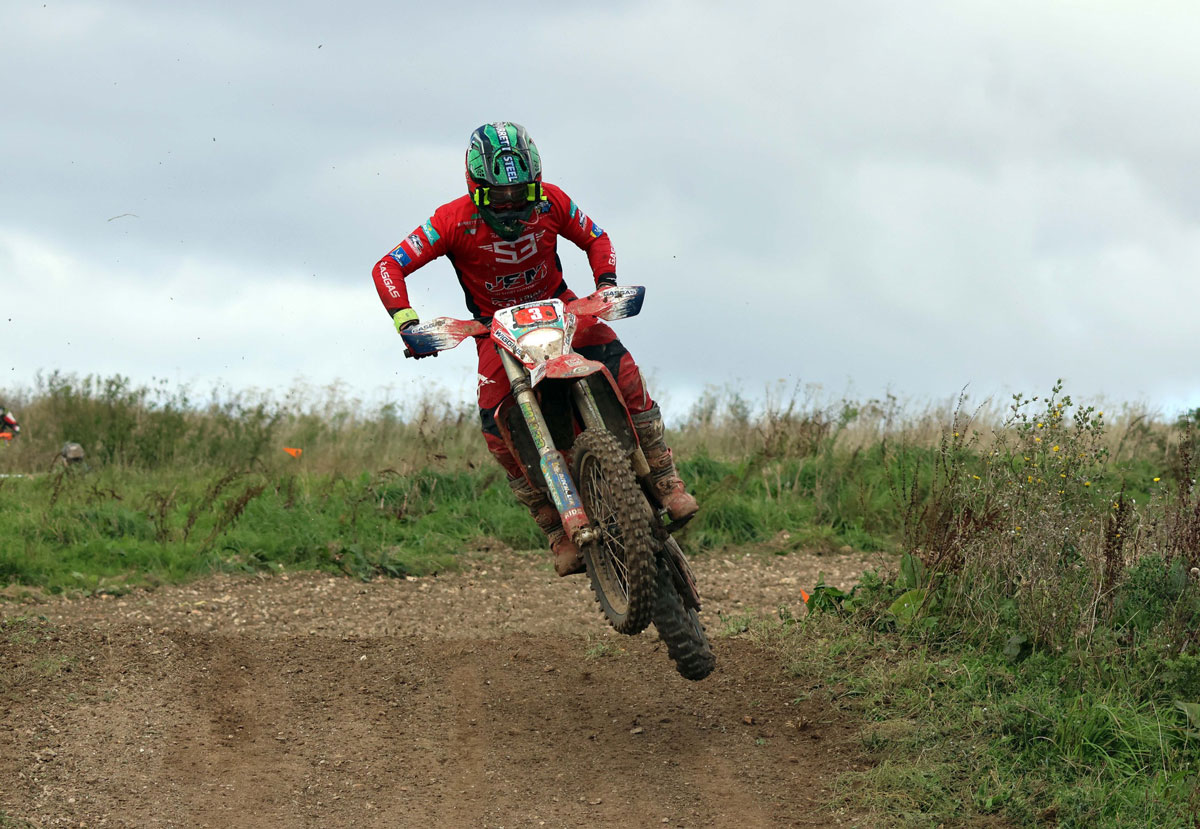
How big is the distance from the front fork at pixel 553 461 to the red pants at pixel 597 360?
31 centimetres

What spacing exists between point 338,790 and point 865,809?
2.40 metres

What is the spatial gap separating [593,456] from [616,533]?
16.3 inches

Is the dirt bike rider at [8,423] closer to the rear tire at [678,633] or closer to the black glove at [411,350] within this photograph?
the black glove at [411,350]

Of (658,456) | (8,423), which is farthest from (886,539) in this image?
(8,423)

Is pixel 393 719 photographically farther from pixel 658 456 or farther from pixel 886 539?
pixel 886 539

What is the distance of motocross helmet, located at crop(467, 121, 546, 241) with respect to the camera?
6.37 m

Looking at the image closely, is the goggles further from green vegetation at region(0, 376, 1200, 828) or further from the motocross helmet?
green vegetation at region(0, 376, 1200, 828)

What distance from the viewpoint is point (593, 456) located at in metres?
5.60

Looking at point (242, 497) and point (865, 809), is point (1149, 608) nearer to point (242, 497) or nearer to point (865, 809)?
point (865, 809)

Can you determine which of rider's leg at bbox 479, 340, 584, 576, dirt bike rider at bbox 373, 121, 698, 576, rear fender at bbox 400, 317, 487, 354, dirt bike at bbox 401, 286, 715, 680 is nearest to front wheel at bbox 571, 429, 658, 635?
dirt bike at bbox 401, 286, 715, 680

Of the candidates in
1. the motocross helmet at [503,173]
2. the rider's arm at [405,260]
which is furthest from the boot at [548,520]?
the motocross helmet at [503,173]

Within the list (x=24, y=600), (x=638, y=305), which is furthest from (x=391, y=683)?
(x=24, y=600)

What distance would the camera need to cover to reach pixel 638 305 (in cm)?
638

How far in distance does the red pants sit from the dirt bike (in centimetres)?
11
